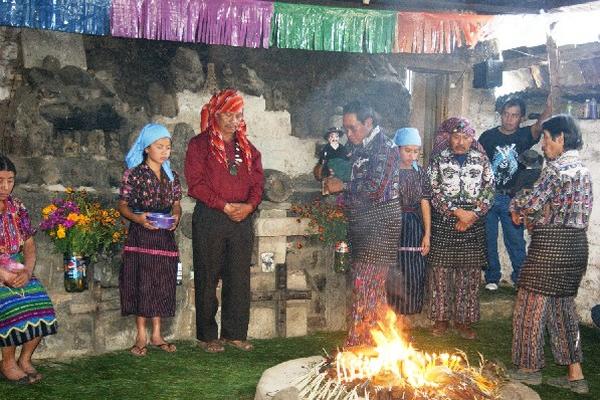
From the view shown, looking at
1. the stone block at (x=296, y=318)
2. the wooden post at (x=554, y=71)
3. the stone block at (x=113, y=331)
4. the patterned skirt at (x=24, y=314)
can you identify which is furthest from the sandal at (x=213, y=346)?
the wooden post at (x=554, y=71)

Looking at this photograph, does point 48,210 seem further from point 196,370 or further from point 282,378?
point 282,378

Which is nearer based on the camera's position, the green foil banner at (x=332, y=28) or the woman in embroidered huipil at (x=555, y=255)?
the woman in embroidered huipil at (x=555, y=255)

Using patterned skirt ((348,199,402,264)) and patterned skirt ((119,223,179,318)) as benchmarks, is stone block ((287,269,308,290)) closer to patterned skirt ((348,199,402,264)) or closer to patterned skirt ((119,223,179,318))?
patterned skirt ((348,199,402,264))

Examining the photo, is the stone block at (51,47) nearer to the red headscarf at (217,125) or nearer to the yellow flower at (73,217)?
the red headscarf at (217,125)

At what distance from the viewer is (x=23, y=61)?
627 cm

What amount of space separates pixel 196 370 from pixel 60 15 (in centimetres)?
342

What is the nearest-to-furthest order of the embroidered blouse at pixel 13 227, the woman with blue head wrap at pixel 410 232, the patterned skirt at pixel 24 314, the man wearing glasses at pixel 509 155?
the patterned skirt at pixel 24 314, the embroidered blouse at pixel 13 227, the woman with blue head wrap at pixel 410 232, the man wearing glasses at pixel 509 155

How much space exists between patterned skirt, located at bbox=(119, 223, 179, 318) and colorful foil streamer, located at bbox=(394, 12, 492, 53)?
139 inches

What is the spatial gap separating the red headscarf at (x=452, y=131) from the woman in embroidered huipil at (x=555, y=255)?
1172 mm

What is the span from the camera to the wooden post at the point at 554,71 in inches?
299

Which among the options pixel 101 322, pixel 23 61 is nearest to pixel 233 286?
pixel 101 322

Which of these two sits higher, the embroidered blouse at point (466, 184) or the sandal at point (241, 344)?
the embroidered blouse at point (466, 184)

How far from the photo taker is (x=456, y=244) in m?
6.58

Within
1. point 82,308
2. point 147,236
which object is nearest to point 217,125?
point 147,236
